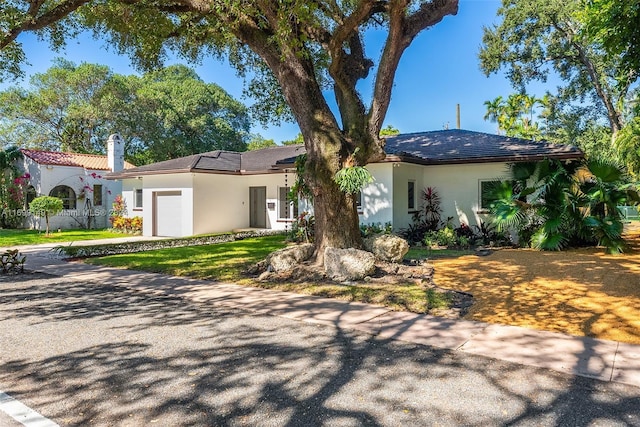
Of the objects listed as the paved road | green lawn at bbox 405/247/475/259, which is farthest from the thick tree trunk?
the paved road

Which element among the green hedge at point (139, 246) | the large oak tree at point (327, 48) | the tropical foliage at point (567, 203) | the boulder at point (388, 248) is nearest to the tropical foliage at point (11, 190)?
the green hedge at point (139, 246)

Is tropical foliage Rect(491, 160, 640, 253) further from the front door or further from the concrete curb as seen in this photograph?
the front door

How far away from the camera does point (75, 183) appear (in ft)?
77.0

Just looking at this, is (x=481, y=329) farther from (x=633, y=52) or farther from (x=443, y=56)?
(x=443, y=56)

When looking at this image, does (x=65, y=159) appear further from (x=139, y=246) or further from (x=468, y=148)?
(x=468, y=148)

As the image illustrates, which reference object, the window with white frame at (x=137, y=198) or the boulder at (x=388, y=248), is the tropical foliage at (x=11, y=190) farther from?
the boulder at (x=388, y=248)

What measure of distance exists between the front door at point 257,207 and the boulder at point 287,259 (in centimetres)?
1156

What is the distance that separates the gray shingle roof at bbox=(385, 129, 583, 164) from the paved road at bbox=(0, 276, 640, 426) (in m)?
10.2

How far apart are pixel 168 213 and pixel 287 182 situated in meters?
5.51

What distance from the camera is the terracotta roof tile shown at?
892 inches

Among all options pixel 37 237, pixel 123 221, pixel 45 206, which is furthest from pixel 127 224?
pixel 37 237

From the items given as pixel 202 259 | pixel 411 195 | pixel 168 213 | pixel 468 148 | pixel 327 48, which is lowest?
pixel 202 259

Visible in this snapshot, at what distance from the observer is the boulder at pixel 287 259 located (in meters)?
9.57

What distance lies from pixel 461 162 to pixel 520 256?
437 cm
